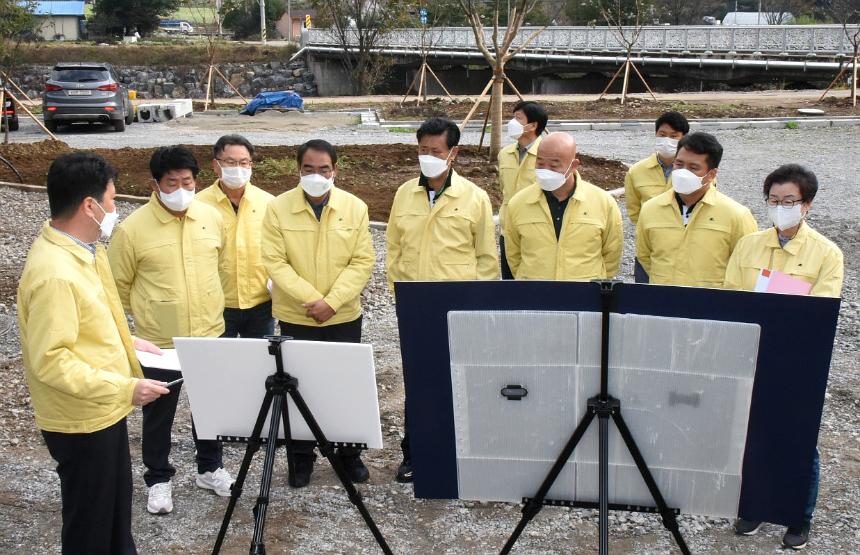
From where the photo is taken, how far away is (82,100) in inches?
837

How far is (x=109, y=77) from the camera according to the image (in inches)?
868

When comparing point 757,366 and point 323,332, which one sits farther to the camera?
point 323,332

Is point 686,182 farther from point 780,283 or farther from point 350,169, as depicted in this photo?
point 350,169

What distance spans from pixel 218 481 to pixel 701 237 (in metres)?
2.75

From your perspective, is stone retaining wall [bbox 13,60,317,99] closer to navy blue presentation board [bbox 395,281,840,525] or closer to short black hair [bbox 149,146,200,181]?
short black hair [bbox 149,146,200,181]

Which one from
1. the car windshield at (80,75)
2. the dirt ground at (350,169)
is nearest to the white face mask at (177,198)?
the dirt ground at (350,169)

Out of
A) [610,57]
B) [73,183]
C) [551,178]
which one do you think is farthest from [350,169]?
[610,57]

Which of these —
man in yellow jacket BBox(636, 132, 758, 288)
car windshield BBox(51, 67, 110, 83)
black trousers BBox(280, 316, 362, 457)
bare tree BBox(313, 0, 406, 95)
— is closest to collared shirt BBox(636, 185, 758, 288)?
man in yellow jacket BBox(636, 132, 758, 288)

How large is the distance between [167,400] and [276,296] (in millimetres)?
795

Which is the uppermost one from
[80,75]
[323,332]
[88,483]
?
[80,75]

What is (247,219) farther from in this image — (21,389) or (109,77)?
(109,77)

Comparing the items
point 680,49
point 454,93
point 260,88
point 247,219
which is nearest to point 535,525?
point 247,219

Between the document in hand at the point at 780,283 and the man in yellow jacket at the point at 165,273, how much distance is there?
2.54 m

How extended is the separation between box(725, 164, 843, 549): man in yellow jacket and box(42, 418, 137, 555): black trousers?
2768mm
